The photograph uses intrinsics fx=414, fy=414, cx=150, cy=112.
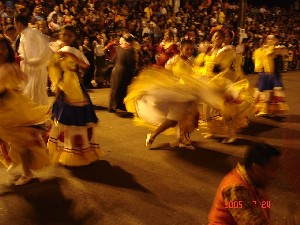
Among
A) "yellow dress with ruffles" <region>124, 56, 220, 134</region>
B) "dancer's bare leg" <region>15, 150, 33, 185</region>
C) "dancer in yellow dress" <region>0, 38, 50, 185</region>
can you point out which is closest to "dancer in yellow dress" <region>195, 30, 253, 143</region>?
"yellow dress with ruffles" <region>124, 56, 220, 134</region>

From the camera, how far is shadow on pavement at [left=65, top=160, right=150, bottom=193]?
194 inches

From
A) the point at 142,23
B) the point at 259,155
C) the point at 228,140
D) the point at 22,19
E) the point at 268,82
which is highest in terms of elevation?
the point at 22,19

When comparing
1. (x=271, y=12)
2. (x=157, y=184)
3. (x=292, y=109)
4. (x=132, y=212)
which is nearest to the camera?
(x=132, y=212)

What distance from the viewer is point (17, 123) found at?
14.8 feet

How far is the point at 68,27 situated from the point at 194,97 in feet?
6.13

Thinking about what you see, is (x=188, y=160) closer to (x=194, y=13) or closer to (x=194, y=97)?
(x=194, y=97)

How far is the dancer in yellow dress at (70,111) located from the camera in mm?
5188

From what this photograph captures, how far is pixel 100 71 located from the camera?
41.5 feet

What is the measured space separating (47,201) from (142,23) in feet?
39.0

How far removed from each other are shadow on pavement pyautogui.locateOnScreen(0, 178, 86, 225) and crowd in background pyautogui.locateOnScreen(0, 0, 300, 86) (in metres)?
3.11

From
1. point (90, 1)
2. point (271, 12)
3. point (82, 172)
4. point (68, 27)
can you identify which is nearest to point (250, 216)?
point (82, 172)

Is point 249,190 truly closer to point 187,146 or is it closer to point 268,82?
point 187,146

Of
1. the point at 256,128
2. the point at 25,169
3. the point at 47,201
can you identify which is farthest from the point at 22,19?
the point at 256,128

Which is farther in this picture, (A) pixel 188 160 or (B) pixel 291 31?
(B) pixel 291 31
